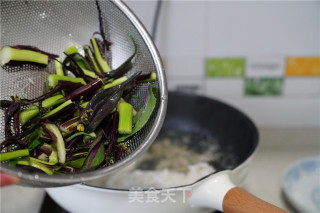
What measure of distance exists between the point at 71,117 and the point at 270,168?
0.63 metres

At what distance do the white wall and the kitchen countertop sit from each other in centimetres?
9

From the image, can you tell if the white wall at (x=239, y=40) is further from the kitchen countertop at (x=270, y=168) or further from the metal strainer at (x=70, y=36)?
the metal strainer at (x=70, y=36)

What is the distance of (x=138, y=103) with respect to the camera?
0.64 metres

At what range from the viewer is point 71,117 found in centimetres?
59

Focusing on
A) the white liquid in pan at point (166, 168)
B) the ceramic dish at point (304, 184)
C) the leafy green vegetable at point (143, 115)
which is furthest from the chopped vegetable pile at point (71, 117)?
the ceramic dish at point (304, 184)

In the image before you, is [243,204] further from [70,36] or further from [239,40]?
[239,40]

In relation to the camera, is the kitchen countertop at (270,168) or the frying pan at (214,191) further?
the kitchen countertop at (270,168)

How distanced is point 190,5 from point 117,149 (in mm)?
502

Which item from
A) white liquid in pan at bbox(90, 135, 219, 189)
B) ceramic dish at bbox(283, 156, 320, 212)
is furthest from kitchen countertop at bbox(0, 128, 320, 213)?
white liquid in pan at bbox(90, 135, 219, 189)

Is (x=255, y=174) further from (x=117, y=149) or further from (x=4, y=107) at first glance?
(x=4, y=107)

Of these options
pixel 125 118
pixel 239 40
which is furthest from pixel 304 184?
pixel 125 118

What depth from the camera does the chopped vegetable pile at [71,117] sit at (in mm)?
538

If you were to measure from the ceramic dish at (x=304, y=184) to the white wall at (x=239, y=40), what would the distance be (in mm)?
218

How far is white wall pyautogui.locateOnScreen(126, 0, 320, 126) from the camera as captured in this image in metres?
0.90
